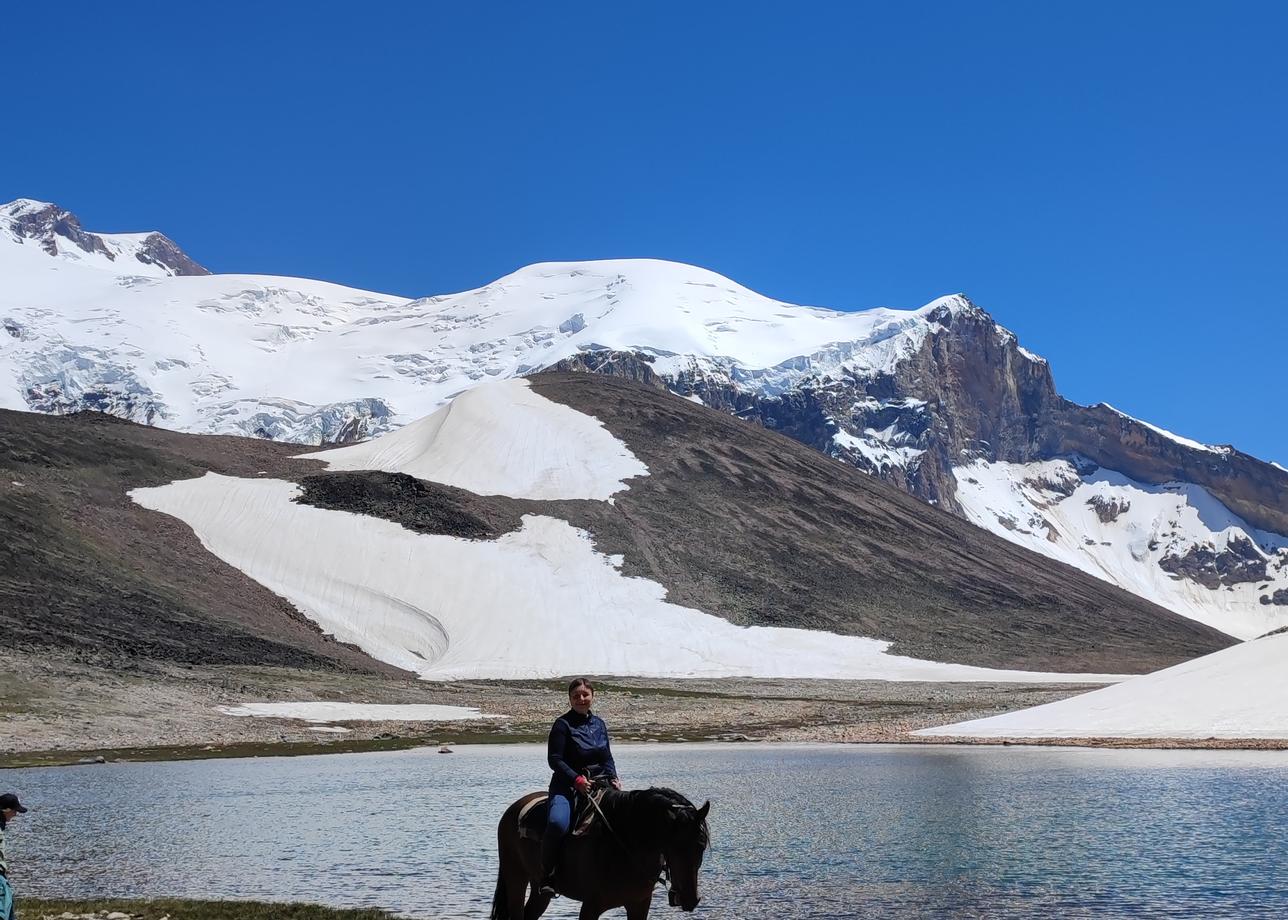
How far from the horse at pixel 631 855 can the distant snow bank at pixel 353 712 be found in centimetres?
7477

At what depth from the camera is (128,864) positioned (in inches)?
1153

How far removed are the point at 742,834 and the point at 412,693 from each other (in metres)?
81.8

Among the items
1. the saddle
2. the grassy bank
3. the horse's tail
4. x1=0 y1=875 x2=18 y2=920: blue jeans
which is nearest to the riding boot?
the saddle

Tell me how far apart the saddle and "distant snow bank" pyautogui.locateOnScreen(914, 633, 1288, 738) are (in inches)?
1909

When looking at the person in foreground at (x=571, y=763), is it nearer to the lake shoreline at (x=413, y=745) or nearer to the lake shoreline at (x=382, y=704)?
the lake shoreline at (x=413, y=745)

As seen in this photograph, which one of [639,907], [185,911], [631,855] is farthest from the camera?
[185,911]

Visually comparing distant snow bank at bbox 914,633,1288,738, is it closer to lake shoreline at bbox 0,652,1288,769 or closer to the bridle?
lake shoreline at bbox 0,652,1288,769

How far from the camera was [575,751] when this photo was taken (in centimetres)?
1861

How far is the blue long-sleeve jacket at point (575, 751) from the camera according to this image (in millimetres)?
18484

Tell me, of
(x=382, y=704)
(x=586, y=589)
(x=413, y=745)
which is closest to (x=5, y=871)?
(x=413, y=745)

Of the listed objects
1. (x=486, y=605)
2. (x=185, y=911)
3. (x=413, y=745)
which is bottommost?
(x=413, y=745)

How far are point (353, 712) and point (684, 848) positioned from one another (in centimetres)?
8167

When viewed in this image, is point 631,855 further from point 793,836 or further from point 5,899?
point 793,836

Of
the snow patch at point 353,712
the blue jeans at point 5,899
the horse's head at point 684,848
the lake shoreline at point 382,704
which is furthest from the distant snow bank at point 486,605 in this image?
the horse's head at point 684,848
